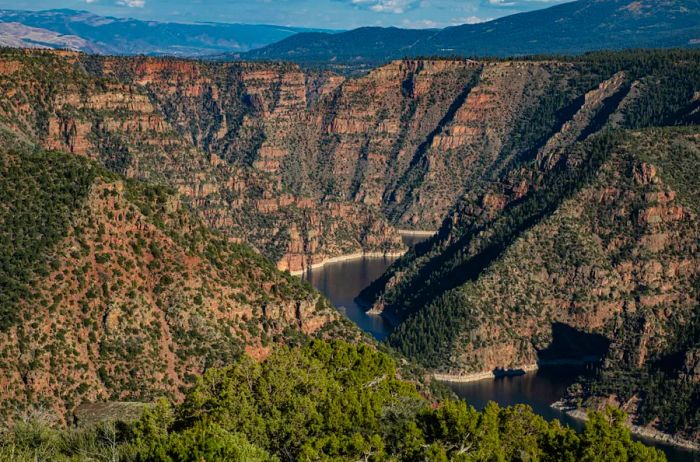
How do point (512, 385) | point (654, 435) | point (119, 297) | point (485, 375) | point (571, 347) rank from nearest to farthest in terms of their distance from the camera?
point (119, 297) < point (654, 435) < point (512, 385) < point (485, 375) < point (571, 347)

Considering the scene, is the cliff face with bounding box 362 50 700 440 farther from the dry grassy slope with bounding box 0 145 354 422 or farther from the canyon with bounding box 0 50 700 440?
the dry grassy slope with bounding box 0 145 354 422

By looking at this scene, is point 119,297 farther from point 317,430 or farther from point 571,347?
point 571,347

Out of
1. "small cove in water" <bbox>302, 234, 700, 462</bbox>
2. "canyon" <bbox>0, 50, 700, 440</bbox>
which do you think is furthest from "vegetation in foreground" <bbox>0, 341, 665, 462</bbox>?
"small cove in water" <bbox>302, 234, 700, 462</bbox>

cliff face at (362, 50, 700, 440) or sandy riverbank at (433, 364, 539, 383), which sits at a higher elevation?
cliff face at (362, 50, 700, 440)

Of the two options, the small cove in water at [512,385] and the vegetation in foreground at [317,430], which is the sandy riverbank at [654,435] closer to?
the small cove in water at [512,385]

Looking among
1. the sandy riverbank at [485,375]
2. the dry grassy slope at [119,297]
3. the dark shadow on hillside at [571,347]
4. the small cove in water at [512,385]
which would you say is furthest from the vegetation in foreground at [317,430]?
the dark shadow on hillside at [571,347]

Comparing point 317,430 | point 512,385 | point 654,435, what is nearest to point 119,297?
point 317,430
